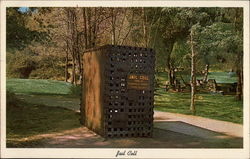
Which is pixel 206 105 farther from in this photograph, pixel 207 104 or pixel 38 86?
pixel 38 86

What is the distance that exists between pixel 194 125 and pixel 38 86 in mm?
2229

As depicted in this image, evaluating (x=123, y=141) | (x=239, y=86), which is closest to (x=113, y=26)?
(x=123, y=141)

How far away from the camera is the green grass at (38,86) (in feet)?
22.4

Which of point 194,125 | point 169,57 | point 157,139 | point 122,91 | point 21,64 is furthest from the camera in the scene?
point 169,57

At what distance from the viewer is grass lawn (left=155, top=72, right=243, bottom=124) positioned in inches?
273

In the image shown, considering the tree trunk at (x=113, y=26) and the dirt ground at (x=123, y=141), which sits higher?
the tree trunk at (x=113, y=26)

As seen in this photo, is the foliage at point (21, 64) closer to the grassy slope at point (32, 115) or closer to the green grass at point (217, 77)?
the grassy slope at point (32, 115)

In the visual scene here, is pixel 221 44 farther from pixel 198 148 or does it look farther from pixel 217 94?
pixel 198 148

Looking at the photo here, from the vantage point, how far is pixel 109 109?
21.6ft

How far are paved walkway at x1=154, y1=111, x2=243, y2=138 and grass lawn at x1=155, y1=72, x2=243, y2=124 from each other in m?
0.07

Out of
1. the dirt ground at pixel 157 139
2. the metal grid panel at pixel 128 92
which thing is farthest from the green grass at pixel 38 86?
the metal grid panel at pixel 128 92

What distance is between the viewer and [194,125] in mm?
6996

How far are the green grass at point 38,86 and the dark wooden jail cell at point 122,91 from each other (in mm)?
433

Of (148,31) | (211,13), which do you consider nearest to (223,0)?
(211,13)
